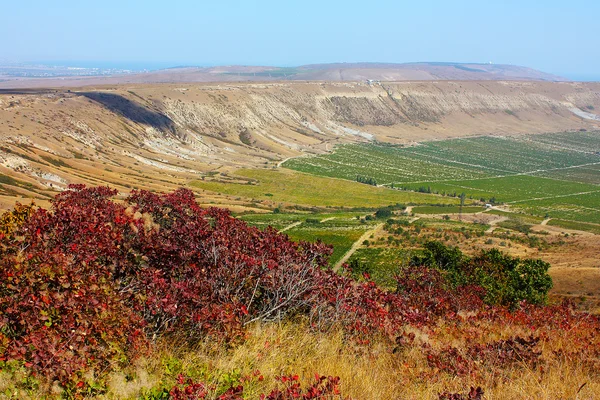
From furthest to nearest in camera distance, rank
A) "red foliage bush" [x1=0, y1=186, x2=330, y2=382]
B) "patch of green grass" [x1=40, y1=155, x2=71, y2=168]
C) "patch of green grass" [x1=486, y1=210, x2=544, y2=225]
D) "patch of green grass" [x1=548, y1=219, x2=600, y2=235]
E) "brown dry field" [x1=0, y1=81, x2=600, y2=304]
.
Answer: "patch of green grass" [x1=40, y1=155, x2=71, y2=168] < "patch of green grass" [x1=486, y1=210, x2=544, y2=225] < "patch of green grass" [x1=548, y1=219, x2=600, y2=235] < "brown dry field" [x1=0, y1=81, x2=600, y2=304] < "red foliage bush" [x1=0, y1=186, x2=330, y2=382]

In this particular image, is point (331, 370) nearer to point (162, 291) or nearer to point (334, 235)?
point (162, 291)

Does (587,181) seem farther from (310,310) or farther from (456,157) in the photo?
(310,310)

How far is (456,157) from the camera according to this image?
463 feet

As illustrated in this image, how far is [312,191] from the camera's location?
314 feet

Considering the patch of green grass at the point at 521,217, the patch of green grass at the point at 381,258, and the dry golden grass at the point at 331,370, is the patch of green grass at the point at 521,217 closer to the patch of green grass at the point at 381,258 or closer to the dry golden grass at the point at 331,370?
the patch of green grass at the point at 381,258

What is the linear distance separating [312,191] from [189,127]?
48.4 metres

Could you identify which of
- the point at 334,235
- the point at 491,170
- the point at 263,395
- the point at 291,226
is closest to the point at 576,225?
the point at 334,235

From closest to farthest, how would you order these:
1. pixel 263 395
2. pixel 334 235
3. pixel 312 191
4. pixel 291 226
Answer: pixel 263 395, pixel 334 235, pixel 291 226, pixel 312 191

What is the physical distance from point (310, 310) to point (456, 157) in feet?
455

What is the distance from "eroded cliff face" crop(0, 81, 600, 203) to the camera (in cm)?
8288

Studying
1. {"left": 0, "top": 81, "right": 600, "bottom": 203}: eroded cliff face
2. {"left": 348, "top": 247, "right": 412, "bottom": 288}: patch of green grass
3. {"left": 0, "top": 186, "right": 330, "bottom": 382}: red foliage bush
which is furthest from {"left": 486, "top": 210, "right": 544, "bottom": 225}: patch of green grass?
{"left": 0, "top": 186, "right": 330, "bottom": 382}: red foliage bush

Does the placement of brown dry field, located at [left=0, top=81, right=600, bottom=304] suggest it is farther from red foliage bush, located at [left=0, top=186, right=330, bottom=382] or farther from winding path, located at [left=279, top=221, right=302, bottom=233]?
red foliage bush, located at [left=0, top=186, right=330, bottom=382]

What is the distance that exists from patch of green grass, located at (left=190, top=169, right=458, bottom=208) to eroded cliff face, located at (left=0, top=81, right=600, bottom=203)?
8175 millimetres

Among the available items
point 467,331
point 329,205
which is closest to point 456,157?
point 329,205
